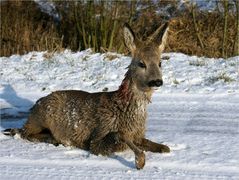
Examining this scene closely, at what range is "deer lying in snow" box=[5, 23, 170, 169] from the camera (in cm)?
689

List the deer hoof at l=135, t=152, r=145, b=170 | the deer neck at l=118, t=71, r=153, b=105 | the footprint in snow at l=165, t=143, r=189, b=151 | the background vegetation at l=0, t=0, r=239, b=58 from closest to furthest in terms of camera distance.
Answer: the deer hoof at l=135, t=152, r=145, b=170
the deer neck at l=118, t=71, r=153, b=105
the footprint in snow at l=165, t=143, r=189, b=151
the background vegetation at l=0, t=0, r=239, b=58

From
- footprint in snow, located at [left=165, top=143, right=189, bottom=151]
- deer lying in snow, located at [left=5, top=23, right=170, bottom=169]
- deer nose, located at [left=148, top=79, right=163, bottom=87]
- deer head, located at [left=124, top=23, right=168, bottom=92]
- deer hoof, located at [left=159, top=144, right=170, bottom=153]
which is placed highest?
deer head, located at [left=124, top=23, right=168, bottom=92]

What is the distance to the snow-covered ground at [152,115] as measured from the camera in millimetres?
6574

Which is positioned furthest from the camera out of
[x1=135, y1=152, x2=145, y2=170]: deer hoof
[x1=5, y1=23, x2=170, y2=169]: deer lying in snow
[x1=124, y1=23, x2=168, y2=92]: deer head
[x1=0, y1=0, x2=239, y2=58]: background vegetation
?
[x1=0, y1=0, x2=239, y2=58]: background vegetation

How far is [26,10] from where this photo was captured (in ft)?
57.4

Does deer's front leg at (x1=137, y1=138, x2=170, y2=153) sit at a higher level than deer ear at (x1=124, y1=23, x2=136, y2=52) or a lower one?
lower

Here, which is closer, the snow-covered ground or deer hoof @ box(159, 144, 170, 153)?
the snow-covered ground

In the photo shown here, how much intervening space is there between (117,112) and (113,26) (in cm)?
791

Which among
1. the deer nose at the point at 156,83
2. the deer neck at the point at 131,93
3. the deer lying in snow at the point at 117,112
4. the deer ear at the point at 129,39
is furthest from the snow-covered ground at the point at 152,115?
the deer ear at the point at 129,39

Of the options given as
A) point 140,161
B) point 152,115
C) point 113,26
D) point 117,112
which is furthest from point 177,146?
point 113,26

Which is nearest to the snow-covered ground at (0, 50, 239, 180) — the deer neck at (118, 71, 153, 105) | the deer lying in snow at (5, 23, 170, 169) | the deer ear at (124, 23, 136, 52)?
the deer lying in snow at (5, 23, 170, 169)

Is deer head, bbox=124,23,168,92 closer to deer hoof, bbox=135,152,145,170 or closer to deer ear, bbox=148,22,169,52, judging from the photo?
deer ear, bbox=148,22,169,52

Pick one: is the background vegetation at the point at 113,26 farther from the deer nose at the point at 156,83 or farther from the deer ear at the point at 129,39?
the deer nose at the point at 156,83

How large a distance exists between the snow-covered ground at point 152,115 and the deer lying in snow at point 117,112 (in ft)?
0.47
